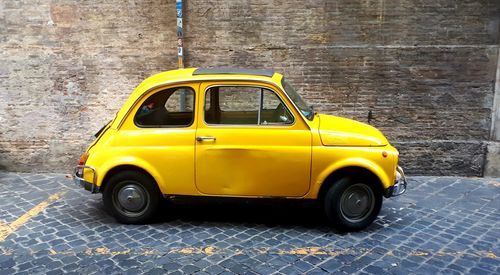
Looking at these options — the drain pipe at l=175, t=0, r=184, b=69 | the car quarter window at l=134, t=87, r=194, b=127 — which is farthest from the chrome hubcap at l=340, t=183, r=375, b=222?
the drain pipe at l=175, t=0, r=184, b=69

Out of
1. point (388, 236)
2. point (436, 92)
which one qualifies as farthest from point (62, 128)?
point (436, 92)

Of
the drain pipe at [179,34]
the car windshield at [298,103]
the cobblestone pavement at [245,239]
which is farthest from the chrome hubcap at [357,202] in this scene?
the drain pipe at [179,34]

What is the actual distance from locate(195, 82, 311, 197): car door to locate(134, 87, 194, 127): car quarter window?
0.25 metres

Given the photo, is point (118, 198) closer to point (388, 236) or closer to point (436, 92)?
point (388, 236)

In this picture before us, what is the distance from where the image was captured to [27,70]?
733 centimetres

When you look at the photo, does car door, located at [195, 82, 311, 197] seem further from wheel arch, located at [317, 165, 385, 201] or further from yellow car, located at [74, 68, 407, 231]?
wheel arch, located at [317, 165, 385, 201]

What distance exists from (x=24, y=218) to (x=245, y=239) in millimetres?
2842

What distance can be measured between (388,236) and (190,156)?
2.49m

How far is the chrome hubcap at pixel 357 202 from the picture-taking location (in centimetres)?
522

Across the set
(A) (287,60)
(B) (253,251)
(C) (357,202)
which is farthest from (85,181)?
(A) (287,60)

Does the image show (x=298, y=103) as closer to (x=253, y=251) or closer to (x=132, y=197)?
(x=253, y=251)

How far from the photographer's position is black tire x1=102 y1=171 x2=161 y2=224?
5.30 meters

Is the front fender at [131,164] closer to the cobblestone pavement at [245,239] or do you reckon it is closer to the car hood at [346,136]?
the cobblestone pavement at [245,239]

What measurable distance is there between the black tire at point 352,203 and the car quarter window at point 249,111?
3.23 ft
